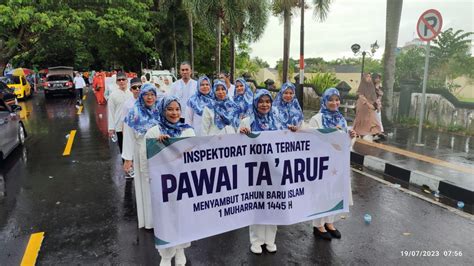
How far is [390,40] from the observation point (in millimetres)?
11250

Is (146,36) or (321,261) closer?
(321,261)

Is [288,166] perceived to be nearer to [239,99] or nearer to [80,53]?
[239,99]

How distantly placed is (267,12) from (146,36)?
678 centimetres

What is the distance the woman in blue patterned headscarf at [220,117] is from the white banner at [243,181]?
50.6 inches

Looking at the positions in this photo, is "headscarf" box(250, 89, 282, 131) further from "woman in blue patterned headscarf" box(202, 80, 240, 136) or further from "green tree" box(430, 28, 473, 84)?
"green tree" box(430, 28, 473, 84)

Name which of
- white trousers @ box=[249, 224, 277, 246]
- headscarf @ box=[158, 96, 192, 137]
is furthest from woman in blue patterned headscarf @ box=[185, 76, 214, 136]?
white trousers @ box=[249, 224, 277, 246]

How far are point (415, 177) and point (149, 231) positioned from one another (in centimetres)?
443

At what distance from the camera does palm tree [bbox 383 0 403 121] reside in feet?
36.6

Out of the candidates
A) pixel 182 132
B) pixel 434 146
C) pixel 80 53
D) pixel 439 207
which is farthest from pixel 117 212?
pixel 80 53

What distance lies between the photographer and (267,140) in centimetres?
366

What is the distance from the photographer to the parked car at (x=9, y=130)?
7367mm

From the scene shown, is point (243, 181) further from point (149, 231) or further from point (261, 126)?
point (149, 231)

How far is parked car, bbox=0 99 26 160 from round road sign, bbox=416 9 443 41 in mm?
8870
